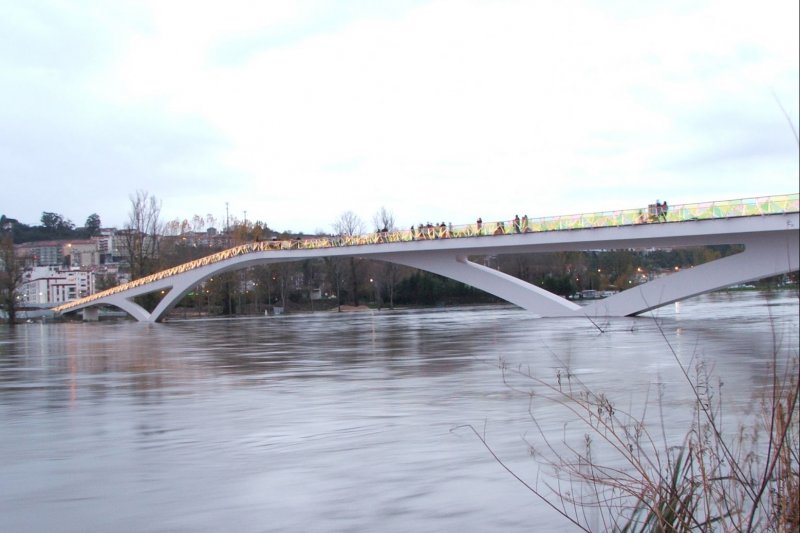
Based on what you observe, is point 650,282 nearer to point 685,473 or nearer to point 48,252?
point 685,473

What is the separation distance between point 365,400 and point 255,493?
478 cm

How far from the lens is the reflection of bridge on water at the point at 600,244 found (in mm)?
27594

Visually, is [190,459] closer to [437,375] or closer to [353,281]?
[437,375]

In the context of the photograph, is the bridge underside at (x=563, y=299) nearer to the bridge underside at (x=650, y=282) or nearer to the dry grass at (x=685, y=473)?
the bridge underside at (x=650, y=282)

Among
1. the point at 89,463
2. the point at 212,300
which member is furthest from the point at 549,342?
the point at 212,300

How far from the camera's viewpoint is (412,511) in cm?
555

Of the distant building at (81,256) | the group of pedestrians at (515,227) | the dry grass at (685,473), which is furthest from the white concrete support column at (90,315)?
the distant building at (81,256)

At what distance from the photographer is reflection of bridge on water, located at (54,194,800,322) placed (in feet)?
90.5

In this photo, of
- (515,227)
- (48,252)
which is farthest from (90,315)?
(48,252)

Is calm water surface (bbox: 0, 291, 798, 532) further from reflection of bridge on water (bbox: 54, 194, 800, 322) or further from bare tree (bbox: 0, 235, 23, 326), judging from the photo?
bare tree (bbox: 0, 235, 23, 326)

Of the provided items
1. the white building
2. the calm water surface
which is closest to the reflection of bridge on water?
the calm water surface

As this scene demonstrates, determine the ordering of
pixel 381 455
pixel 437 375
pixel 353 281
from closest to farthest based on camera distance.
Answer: pixel 381 455 → pixel 437 375 → pixel 353 281

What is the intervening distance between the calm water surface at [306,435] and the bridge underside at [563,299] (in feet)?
26.8

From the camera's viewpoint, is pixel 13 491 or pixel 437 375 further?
pixel 437 375
